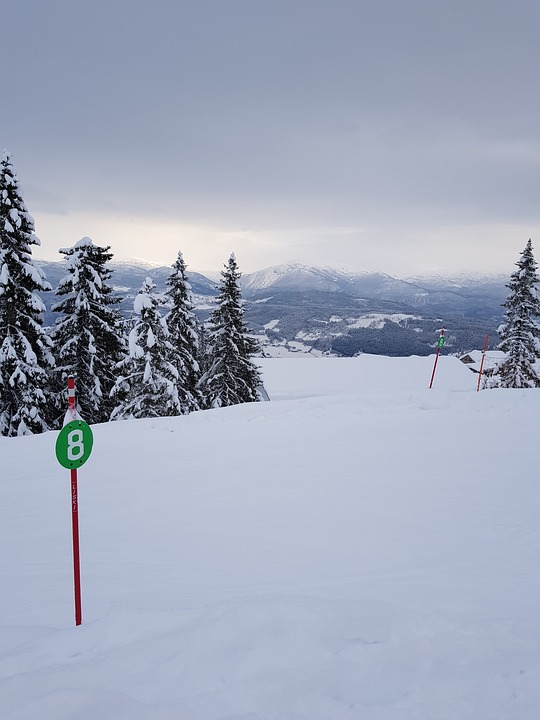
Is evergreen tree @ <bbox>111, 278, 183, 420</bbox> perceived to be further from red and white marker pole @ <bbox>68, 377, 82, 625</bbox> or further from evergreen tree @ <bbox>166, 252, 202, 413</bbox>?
red and white marker pole @ <bbox>68, 377, 82, 625</bbox>

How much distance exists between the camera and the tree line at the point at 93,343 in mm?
16531

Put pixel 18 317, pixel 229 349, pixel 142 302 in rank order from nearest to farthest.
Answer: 1. pixel 18 317
2. pixel 142 302
3. pixel 229 349

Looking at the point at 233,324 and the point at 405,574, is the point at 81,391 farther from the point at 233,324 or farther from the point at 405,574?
the point at 405,574

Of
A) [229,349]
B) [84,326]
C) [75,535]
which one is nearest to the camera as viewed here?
[75,535]

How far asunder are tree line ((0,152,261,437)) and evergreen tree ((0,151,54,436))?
0.13ft

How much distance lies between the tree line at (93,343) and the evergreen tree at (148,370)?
5cm

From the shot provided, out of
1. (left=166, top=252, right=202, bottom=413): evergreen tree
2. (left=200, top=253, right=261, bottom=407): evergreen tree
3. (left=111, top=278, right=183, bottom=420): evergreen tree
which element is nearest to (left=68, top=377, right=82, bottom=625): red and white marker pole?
(left=111, top=278, right=183, bottom=420): evergreen tree

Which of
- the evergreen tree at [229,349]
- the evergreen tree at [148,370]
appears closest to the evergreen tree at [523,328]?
the evergreen tree at [229,349]

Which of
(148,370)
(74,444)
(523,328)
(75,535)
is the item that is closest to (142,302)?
(148,370)

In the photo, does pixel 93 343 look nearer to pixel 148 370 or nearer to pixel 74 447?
pixel 148 370

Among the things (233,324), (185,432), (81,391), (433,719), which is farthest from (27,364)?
(433,719)

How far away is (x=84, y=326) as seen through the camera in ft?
62.3

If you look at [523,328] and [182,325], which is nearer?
[182,325]

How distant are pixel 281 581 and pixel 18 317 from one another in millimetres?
17196
